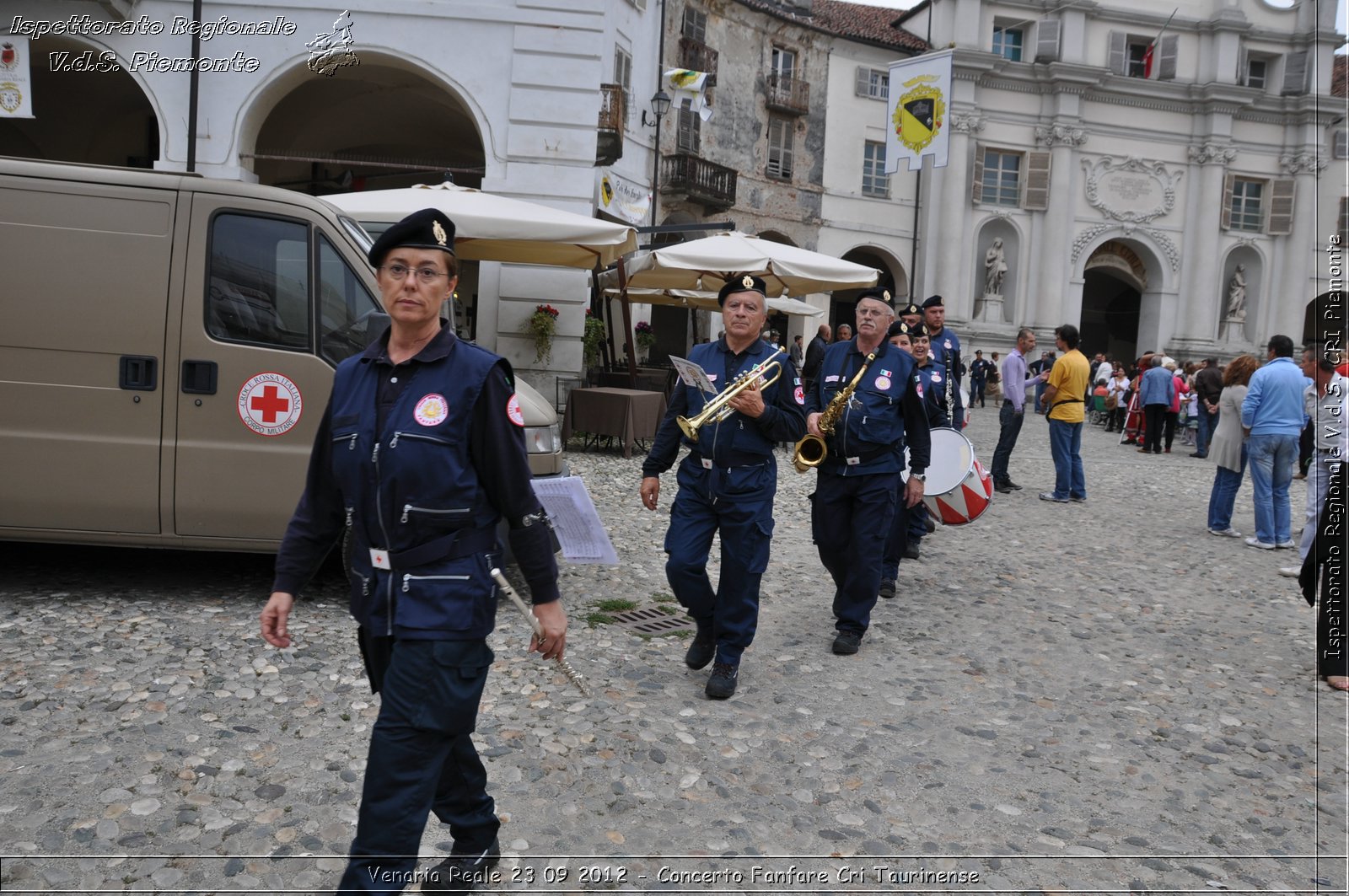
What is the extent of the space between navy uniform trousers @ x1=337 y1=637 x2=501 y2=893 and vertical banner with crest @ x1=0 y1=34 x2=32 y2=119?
15228 mm

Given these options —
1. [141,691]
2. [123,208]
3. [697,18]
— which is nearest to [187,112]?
[123,208]

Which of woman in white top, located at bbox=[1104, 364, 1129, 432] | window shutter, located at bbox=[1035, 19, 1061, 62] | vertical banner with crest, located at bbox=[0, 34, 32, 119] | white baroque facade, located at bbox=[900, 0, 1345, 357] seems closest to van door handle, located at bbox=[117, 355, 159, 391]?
vertical banner with crest, located at bbox=[0, 34, 32, 119]

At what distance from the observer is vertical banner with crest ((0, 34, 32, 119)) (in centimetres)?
1444

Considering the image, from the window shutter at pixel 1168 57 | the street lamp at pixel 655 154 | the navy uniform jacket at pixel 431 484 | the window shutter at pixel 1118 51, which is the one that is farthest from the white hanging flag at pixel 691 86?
the window shutter at pixel 1168 57

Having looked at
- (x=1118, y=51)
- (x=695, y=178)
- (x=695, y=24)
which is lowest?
(x=695, y=178)

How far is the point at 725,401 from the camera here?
4.86 meters

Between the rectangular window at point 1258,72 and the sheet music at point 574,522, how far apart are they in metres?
42.9

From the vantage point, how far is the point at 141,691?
4.49 meters

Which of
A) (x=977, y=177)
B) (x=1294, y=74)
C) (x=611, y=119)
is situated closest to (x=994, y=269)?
(x=977, y=177)

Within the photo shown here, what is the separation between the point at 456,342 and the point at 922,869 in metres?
2.30

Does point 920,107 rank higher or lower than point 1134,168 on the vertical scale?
lower

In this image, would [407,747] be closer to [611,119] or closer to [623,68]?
[611,119]

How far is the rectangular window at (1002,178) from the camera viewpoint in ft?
124

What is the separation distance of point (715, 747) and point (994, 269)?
1421 inches
